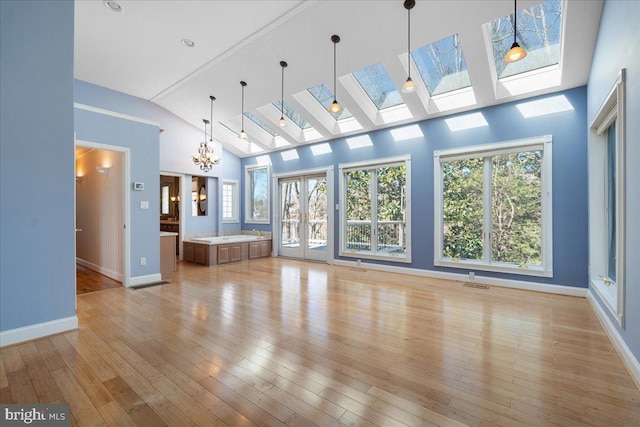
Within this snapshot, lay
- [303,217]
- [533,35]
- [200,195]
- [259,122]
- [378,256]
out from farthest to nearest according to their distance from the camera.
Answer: [200,195]
[303,217]
[259,122]
[378,256]
[533,35]

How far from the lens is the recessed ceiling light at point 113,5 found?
3704mm

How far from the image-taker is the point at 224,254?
22.9 ft

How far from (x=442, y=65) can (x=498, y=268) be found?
3436mm

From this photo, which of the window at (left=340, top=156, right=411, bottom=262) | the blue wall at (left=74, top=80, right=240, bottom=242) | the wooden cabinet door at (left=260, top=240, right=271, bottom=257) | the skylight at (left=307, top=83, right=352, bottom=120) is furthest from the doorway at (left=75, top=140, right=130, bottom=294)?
the window at (left=340, top=156, right=411, bottom=262)

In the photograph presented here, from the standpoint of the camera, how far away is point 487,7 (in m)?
3.30

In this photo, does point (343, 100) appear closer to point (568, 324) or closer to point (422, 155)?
point (422, 155)

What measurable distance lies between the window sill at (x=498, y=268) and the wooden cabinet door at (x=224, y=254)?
4.70 metres

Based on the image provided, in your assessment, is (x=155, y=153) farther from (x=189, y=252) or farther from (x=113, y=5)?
(x=189, y=252)

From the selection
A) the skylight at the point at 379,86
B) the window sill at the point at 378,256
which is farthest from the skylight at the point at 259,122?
the window sill at the point at 378,256

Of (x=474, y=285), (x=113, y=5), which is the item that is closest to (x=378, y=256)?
(x=474, y=285)

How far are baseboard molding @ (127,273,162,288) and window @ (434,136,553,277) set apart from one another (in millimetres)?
5054

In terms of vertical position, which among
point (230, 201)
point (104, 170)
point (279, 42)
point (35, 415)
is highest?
point (279, 42)

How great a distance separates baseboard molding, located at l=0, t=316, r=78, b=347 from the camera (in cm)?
265

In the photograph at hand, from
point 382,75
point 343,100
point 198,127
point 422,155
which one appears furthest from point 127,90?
point 422,155
